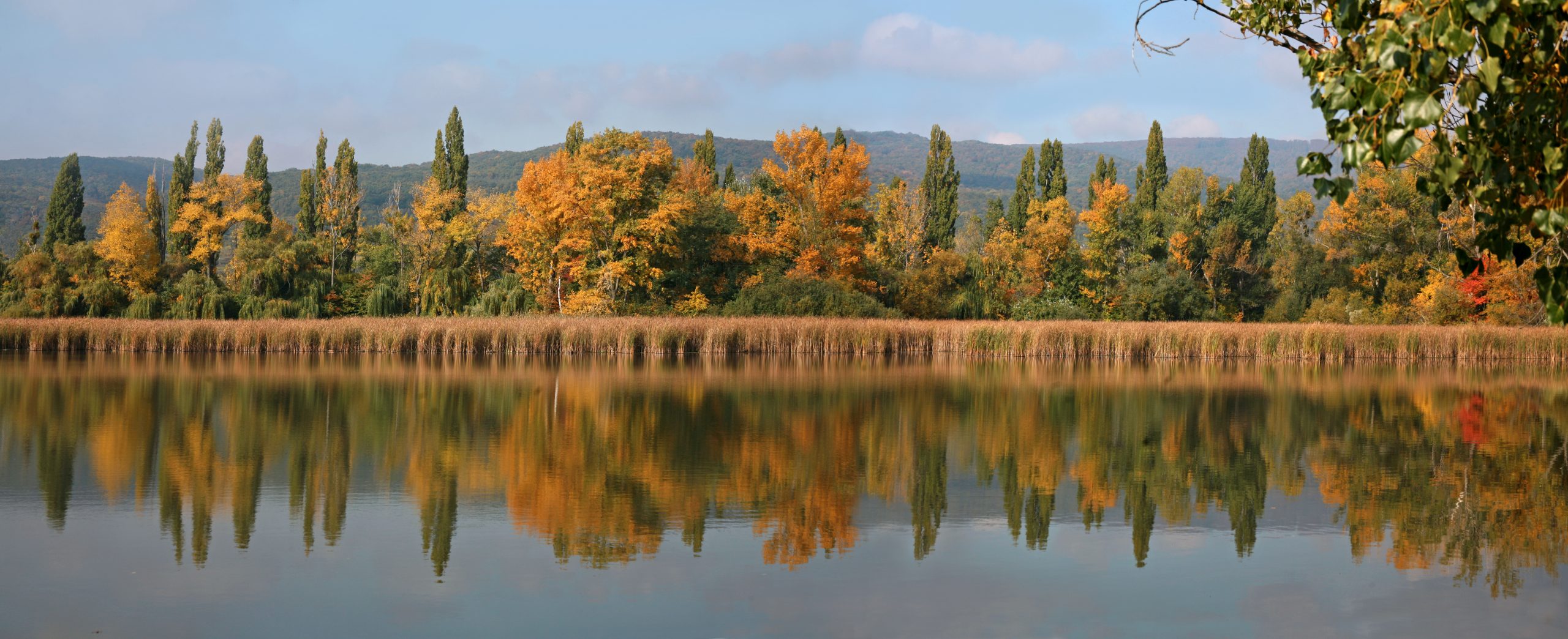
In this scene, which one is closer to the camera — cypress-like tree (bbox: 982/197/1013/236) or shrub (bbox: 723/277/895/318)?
shrub (bbox: 723/277/895/318)

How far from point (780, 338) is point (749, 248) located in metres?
12.4

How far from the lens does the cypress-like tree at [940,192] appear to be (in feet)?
200

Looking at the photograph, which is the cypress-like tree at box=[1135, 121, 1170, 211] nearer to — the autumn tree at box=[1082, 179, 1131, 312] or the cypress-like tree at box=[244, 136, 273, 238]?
the autumn tree at box=[1082, 179, 1131, 312]

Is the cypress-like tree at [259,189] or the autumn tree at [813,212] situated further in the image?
the cypress-like tree at [259,189]

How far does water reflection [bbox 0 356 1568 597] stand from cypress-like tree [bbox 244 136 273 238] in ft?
116

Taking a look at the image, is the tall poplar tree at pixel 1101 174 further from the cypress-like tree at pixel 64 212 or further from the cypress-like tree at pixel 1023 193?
the cypress-like tree at pixel 64 212

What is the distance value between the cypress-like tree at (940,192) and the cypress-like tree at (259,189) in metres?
30.8

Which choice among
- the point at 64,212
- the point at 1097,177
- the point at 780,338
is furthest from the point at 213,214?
the point at 1097,177

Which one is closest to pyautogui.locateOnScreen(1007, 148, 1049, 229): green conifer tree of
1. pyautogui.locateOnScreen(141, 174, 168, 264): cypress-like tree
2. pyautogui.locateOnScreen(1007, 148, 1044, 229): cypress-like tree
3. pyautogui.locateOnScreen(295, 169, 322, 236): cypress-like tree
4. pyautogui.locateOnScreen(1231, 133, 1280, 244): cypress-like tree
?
pyautogui.locateOnScreen(1007, 148, 1044, 229): cypress-like tree

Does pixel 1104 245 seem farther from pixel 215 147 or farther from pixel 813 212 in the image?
pixel 215 147

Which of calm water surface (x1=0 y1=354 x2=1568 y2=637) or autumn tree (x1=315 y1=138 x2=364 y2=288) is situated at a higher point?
autumn tree (x1=315 y1=138 x2=364 y2=288)

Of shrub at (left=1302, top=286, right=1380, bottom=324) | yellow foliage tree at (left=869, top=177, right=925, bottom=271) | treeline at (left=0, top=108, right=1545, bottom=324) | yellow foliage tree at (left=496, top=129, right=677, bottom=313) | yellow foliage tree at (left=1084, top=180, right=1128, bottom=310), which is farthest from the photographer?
yellow foliage tree at (left=869, top=177, right=925, bottom=271)


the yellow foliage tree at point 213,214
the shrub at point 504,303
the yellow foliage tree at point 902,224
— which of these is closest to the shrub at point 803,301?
the shrub at point 504,303

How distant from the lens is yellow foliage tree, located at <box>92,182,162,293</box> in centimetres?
4975
